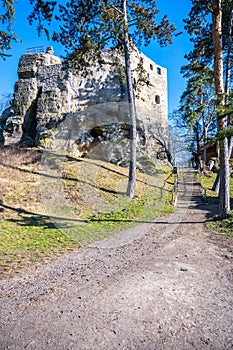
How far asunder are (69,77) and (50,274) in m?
17.6

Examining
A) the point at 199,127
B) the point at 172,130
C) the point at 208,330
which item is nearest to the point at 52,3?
the point at 208,330

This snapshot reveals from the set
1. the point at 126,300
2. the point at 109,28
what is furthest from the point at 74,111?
the point at 126,300

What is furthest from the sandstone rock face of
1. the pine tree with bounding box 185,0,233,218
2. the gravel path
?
the gravel path

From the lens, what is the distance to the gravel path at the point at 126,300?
7.06 ft

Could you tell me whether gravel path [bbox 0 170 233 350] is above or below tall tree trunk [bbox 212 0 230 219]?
below

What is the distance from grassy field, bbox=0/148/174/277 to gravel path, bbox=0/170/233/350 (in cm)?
93

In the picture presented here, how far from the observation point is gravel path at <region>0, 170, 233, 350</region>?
2150mm

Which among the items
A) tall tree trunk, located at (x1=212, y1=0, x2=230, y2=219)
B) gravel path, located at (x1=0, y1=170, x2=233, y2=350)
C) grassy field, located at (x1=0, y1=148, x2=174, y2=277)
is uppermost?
tall tree trunk, located at (x1=212, y1=0, x2=230, y2=219)

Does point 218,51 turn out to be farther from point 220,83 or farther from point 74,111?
point 74,111

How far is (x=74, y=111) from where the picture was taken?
685 inches

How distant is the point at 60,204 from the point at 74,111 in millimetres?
11542

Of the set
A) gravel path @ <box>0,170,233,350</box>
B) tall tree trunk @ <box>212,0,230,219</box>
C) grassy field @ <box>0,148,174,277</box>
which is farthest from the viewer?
tall tree trunk @ <box>212,0,230,219</box>

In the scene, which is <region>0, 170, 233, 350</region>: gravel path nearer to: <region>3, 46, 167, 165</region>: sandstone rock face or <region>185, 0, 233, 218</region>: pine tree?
<region>185, 0, 233, 218</region>: pine tree

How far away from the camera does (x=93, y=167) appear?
1229cm
